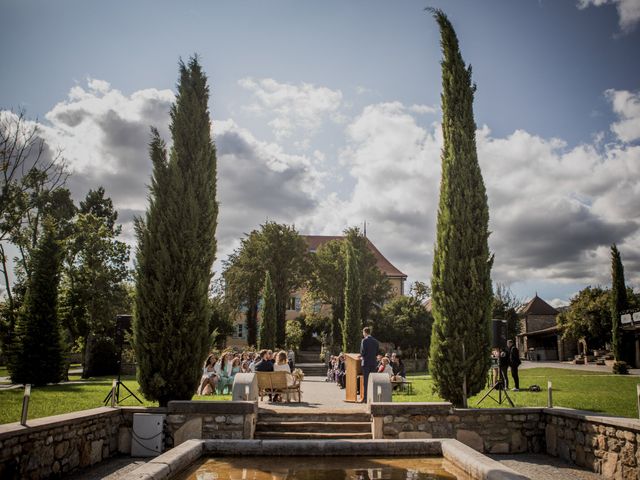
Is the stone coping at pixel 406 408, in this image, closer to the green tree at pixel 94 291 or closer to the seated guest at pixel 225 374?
the seated guest at pixel 225 374

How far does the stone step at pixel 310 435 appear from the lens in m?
8.16

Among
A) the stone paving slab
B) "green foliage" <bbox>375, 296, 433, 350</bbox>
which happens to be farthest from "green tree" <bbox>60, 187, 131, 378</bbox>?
the stone paving slab

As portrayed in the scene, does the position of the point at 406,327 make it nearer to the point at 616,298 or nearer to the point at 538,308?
the point at 616,298

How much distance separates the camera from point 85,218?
97.0ft

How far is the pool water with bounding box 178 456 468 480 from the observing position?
17.0 feet

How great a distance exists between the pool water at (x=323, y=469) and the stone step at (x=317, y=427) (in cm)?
250

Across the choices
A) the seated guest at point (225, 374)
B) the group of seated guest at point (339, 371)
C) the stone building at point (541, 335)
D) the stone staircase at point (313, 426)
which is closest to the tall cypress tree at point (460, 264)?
the stone staircase at point (313, 426)

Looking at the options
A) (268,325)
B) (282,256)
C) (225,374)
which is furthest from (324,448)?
(282,256)

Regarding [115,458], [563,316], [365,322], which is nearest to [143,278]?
[115,458]

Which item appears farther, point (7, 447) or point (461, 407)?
point (461, 407)

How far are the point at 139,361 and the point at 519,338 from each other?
60.5 m

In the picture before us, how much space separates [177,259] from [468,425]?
6.51 metres

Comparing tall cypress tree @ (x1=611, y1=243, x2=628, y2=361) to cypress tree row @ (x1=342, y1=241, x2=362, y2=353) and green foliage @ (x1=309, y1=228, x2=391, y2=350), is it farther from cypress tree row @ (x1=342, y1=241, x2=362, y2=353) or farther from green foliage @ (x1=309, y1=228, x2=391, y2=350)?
green foliage @ (x1=309, y1=228, x2=391, y2=350)

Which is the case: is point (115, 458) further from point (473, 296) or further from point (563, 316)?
point (563, 316)
